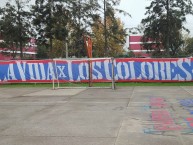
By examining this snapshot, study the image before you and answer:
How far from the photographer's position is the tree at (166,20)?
42344 mm

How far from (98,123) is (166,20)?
Answer: 34.4 m

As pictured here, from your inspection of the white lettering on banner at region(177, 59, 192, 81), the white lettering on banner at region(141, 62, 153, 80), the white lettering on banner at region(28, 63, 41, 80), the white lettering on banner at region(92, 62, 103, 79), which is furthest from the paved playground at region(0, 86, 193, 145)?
the white lettering on banner at region(28, 63, 41, 80)

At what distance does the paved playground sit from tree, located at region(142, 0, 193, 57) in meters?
28.6

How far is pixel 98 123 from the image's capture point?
32.7 feet

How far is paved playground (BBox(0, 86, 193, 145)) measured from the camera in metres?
7.96

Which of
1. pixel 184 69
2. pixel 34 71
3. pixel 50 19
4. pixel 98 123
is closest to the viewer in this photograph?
pixel 98 123

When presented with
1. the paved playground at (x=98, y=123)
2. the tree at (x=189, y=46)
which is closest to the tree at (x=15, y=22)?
the paved playground at (x=98, y=123)

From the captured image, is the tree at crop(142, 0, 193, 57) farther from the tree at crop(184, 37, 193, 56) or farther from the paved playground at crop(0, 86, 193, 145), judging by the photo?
the tree at crop(184, 37, 193, 56)

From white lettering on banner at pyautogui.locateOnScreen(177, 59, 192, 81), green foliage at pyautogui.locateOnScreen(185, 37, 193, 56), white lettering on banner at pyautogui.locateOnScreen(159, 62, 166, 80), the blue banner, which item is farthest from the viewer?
green foliage at pyautogui.locateOnScreen(185, 37, 193, 56)

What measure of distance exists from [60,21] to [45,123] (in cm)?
2870

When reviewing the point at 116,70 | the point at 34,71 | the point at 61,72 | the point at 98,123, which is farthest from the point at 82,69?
the point at 98,123

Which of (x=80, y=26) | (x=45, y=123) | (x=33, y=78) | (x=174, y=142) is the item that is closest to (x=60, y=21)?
(x=80, y=26)

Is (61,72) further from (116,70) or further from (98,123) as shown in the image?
(98,123)

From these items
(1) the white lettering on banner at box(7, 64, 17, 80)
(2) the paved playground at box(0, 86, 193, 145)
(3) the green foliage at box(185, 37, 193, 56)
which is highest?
(3) the green foliage at box(185, 37, 193, 56)
